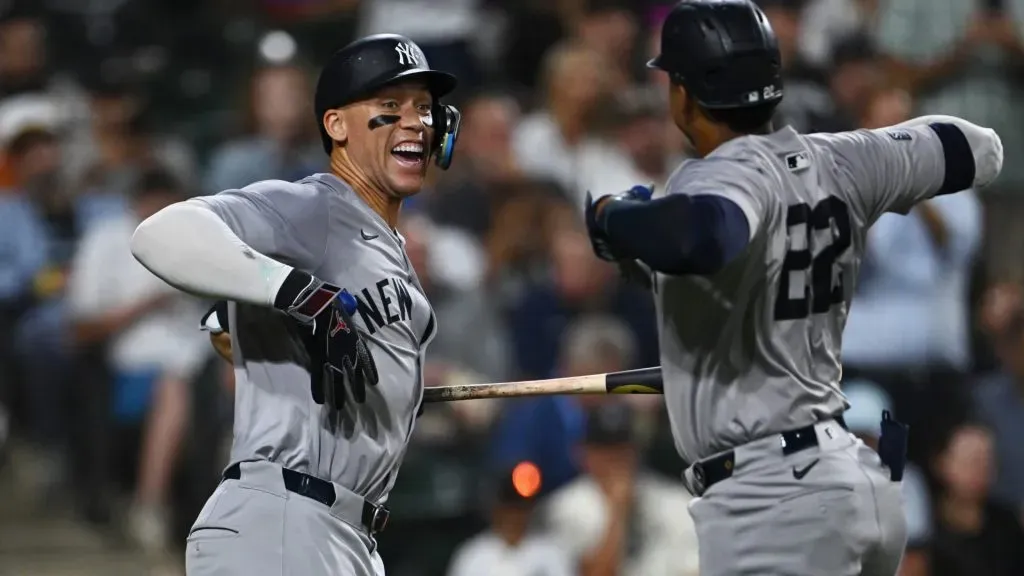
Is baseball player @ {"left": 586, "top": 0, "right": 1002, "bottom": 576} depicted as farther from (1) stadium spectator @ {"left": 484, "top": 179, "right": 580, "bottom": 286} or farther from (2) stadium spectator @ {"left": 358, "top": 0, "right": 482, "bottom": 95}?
(2) stadium spectator @ {"left": 358, "top": 0, "right": 482, "bottom": 95}

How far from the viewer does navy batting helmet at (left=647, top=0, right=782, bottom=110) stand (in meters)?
3.92

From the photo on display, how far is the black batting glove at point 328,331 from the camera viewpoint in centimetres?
370

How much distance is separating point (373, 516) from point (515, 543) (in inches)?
124

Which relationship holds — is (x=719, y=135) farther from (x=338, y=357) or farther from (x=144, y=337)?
(x=144, y=337)

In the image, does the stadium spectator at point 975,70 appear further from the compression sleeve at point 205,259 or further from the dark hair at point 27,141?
the compression sleeve at point 205,259

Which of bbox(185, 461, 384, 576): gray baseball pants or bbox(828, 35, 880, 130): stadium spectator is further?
bbox(828, 35, 880, 130): stadium spectator

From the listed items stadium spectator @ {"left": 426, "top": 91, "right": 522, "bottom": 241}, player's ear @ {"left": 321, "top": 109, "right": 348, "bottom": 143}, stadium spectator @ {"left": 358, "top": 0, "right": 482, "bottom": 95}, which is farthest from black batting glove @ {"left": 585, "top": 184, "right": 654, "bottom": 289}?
stadium spectator @ {"left": 358, "top": 0, "right": 482, "bottom": 95}

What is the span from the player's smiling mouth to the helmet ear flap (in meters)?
0.12

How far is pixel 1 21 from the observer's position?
950 cm

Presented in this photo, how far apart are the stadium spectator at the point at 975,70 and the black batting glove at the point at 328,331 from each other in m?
5.32

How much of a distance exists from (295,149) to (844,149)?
455 cm

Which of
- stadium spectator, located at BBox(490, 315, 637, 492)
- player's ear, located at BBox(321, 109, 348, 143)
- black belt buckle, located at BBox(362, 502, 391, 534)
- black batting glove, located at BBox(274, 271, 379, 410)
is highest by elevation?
player's ear, located at BBox(321, 109, 348, 143)

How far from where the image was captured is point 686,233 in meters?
3.59

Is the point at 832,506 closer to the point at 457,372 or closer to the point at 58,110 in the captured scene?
the point at 457,372
